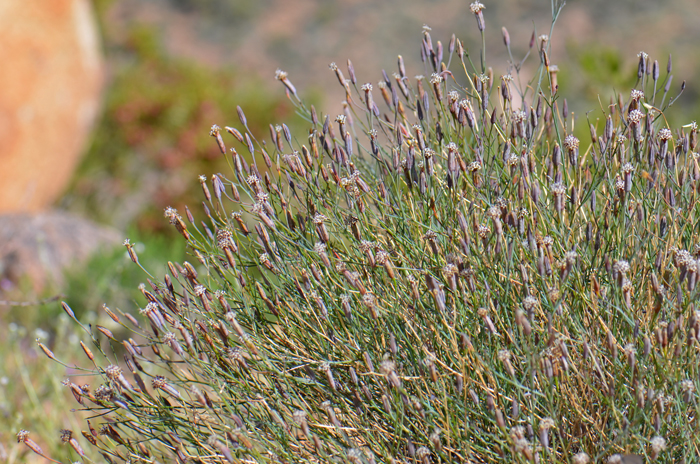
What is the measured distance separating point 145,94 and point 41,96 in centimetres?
155

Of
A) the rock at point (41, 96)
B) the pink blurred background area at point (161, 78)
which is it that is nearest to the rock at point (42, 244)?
the pink blurred background area at point (161, 78)

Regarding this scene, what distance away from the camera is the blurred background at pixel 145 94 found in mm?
4273

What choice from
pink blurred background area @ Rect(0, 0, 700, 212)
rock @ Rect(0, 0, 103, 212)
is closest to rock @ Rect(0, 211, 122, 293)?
rock @ Rect(0, 0, 103, 212)

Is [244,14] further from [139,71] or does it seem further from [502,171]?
[502,171]

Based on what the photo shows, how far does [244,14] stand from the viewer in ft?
42.4

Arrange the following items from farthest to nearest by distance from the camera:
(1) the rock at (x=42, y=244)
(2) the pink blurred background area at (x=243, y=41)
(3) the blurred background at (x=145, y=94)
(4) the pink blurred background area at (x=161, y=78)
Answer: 1. (2) the pink blurred background area at (x=243, y=41)
2. (4) the pink blurred background area at (x=161, y=78)
3. (1) the rock at (x=42, y=244)
4. (3) the blurred background at (x=145, y=94)

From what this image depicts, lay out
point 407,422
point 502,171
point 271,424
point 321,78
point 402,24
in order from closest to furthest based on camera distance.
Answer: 1. point 271,424
2. point 407,422
3. point 502,171
4. point 321,78
5. point 402,24

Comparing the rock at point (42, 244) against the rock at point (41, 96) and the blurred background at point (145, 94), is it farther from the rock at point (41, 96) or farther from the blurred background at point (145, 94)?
the rock at point (41, 96)

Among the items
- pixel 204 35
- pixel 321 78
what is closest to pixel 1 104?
pixel 321 78

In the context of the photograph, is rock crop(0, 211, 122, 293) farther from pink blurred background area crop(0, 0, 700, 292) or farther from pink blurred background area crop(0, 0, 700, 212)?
pink blurred background area crop(0, 0, 700, 212)

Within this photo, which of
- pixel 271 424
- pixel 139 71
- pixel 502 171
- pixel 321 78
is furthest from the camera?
pixel 321 78

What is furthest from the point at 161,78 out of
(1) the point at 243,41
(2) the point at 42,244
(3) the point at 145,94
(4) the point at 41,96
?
(1) the point at 243,41

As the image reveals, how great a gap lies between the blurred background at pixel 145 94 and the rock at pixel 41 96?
0.05ft

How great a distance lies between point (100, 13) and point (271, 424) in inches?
370
